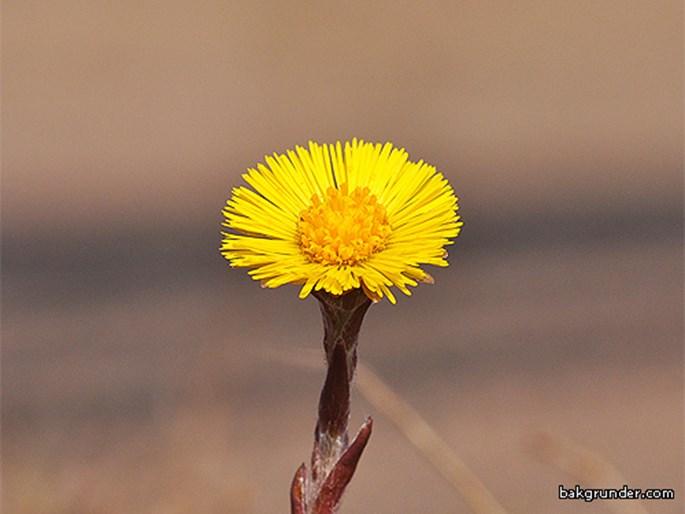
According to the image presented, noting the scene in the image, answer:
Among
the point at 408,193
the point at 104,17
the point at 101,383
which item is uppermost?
the point at 104,17

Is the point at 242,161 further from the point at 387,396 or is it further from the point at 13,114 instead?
the point at 387,396

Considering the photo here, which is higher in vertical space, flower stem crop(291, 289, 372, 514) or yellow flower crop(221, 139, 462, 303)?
yellow flower crop(221, 139, 462, 303)

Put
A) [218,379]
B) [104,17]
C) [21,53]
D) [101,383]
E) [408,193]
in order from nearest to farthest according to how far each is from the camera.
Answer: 1. [408,193]
2. [218,379]
3. [101,383]
4. [21,53]
5. [104,17]

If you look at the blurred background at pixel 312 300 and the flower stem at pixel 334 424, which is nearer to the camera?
the flower stem at pixel 334 424

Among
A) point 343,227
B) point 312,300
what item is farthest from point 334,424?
point 312,300

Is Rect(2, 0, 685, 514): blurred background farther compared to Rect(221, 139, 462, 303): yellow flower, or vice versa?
Rect(2, 0, 685, 514): blurred background

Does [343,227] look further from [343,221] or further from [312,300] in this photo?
[312,300]

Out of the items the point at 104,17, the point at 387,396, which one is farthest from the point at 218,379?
the point at 104,17

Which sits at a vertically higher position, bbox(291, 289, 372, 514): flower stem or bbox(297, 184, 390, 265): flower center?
bbox(297, 184, 390, 265): flower center
